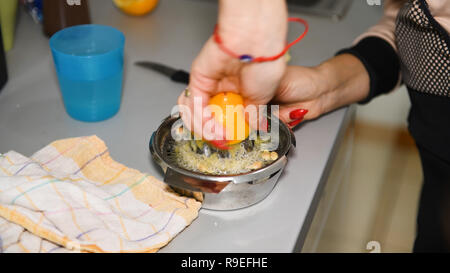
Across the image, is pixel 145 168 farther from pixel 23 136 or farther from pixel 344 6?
pixel 344 6

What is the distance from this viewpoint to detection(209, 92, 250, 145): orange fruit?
720mm

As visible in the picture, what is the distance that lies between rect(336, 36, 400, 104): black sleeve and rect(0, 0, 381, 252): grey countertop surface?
0.30ft

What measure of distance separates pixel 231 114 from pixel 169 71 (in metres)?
0.39

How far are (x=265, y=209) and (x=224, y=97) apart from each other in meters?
0.19

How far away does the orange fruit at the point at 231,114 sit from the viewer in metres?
0.72

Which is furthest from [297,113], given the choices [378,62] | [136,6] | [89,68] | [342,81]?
[136,6]

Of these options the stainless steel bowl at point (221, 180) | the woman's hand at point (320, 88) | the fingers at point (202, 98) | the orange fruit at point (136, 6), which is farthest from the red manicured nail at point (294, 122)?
the orange fruit at point (136, 6)

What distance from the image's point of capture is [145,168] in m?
0.83

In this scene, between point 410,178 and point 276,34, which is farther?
point 410,178

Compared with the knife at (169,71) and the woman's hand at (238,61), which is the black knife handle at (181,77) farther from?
the woman's hand at (238,61)

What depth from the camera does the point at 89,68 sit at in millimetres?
854

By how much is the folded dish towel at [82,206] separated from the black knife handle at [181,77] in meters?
0.30

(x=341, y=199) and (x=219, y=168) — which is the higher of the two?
(x=219, y=168)
